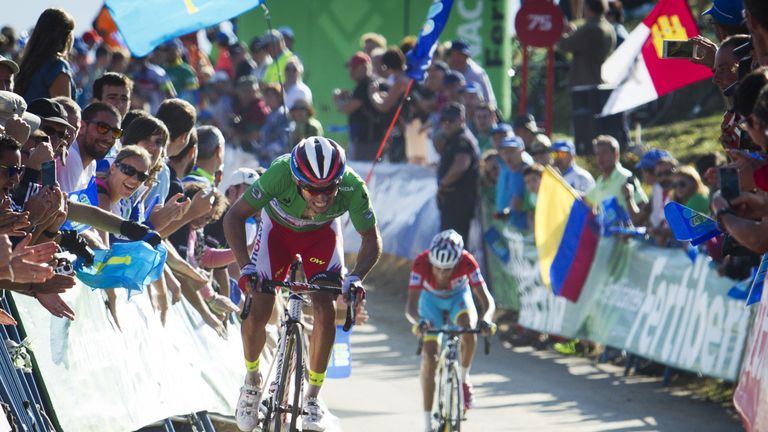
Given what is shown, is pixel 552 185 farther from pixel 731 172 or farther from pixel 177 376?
pixel 731 172

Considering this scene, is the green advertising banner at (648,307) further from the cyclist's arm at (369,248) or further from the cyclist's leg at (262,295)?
the cyclist's leg at (262,295)

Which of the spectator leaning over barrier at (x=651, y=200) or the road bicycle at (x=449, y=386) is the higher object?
the spectator leaning over barrier at (x=651, y=200)

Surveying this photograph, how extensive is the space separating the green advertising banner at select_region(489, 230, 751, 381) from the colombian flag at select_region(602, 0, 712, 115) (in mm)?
1465

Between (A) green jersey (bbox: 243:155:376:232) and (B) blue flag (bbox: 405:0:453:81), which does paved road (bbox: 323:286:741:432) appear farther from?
(B) blue flag (bbox: 405:0:453:81)

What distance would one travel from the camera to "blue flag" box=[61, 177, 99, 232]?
7.36 m

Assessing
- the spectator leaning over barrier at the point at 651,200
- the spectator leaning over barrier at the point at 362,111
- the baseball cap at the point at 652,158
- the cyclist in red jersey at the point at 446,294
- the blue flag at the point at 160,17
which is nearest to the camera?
the cyclist in red jersey at the point at 446,294

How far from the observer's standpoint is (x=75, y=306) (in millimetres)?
7305

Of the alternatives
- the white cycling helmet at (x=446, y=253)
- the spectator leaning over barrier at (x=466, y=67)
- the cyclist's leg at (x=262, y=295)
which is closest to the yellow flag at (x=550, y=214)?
the spectator leaning over barrier at (x=466, y=67)

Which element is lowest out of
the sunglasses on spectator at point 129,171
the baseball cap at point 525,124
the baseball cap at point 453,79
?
the sunglasses on spectator at point 129,171

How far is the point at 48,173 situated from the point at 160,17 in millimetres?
4750

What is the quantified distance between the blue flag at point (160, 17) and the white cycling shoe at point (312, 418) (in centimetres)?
360

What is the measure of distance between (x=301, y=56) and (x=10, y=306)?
17.2 metres

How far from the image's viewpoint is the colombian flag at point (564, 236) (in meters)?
14.2

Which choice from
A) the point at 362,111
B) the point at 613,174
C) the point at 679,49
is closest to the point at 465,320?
the point at 679,49
